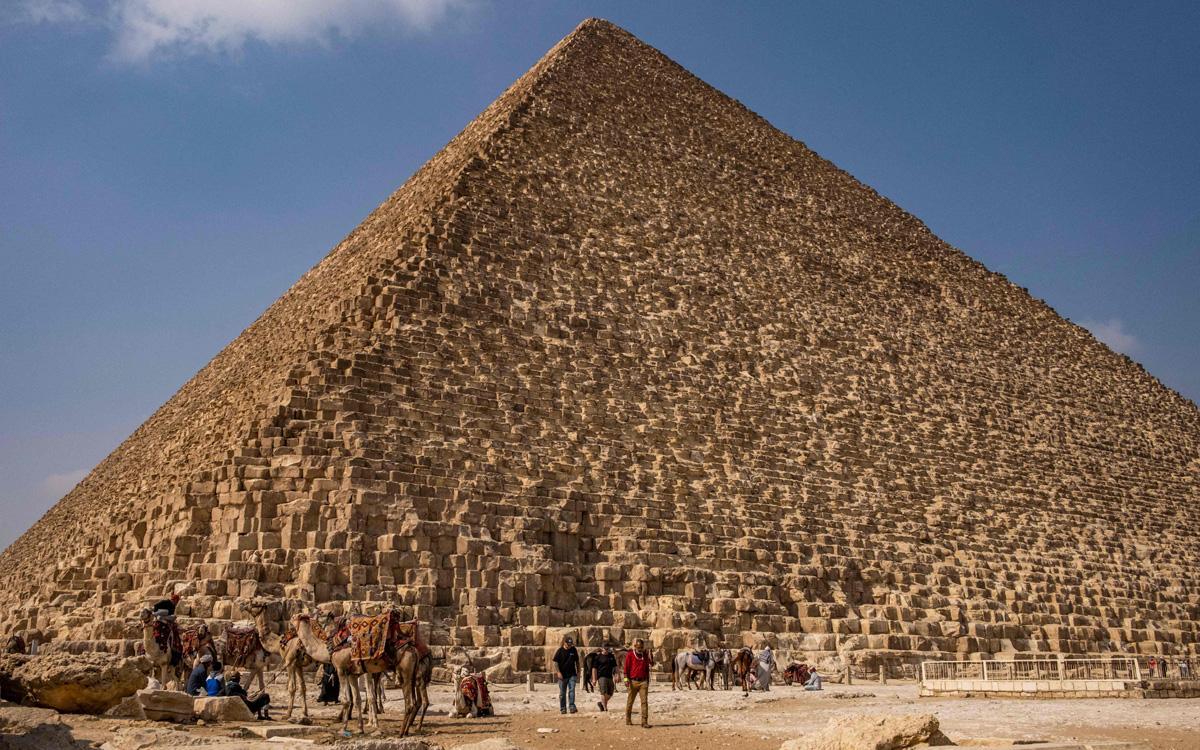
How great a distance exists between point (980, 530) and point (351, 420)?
1108cm

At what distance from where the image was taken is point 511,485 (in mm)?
14836

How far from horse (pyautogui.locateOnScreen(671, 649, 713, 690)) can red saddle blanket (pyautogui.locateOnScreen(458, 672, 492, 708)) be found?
358 cm

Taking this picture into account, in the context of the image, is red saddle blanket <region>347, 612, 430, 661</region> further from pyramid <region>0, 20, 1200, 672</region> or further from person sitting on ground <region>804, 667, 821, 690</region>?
person sitting on ground <region>804, 667, 821, 690</region>

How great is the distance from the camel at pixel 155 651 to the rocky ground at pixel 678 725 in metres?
1.34

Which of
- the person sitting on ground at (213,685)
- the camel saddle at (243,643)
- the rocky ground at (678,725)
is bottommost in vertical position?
the rocky ground at (678,725)

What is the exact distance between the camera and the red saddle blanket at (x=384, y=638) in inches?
331

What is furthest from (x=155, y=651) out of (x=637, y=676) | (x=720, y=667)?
(x=720, y=667)

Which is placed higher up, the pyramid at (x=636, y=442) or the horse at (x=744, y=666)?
the pyramid at (x=636, y=442)

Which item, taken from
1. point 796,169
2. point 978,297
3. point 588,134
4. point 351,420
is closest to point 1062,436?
point 978,297

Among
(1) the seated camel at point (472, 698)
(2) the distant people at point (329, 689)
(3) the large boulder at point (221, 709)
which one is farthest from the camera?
(2) the distant people at point (329, 689)

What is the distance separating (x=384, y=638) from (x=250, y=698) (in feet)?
5.19

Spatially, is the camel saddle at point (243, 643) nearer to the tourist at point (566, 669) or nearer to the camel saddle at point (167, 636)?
the camel saddle at point (167, 636)

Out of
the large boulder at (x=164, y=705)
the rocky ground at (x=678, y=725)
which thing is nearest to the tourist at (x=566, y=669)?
the rocky ground at (x=678, y=725)

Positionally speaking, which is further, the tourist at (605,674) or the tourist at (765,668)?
the tourist at (765,668)
